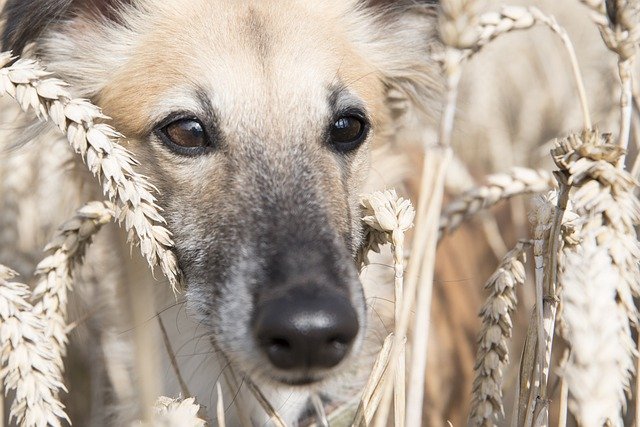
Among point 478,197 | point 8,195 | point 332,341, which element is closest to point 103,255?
point 8,195

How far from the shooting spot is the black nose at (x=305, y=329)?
1.84 m

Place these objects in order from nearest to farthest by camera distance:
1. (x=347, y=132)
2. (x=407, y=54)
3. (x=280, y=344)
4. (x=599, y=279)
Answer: (x=599, y=279) < (x=280, y=344) < (x=347, y=132) < (x=407, y=54)

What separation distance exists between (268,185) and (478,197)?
621 millimetres

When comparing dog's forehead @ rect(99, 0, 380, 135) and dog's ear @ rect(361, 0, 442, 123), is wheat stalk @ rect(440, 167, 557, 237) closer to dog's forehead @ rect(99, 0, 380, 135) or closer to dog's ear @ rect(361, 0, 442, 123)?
dog's forehead @ rect(99, 0, 380, 135)

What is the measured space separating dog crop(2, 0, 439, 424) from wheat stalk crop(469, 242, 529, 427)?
0.33 metres

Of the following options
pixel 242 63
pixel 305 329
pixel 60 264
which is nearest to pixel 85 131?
pixel 60 264

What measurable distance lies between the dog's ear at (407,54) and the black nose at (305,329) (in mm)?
1413

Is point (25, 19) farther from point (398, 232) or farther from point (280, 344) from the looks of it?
point (398, 232)

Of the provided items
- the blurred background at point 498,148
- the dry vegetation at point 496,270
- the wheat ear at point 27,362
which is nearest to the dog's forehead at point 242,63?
the dry vegetation at point 496,270

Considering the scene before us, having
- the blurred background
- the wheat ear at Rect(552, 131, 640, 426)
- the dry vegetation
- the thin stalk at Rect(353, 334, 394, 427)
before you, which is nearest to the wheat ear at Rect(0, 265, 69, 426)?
the dry vegetation

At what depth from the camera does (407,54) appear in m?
3.14

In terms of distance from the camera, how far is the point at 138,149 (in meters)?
2.51

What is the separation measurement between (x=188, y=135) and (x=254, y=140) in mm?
219

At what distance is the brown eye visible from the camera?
2.43 meters
